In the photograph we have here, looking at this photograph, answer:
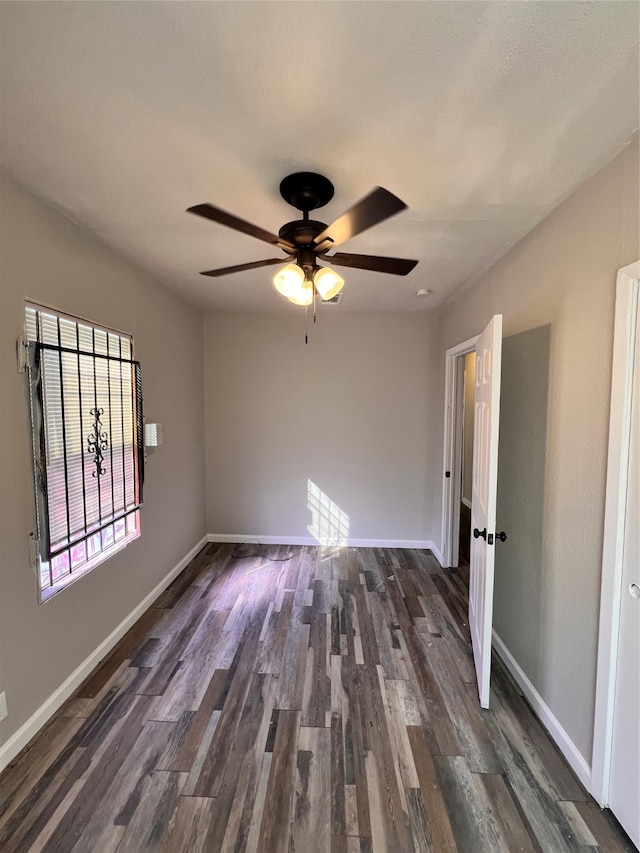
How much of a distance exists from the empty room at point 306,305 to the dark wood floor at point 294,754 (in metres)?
0.01

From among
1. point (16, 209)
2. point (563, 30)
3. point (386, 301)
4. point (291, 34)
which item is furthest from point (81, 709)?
point (386, 301)

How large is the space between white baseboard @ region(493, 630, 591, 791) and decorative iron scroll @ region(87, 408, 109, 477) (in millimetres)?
2703

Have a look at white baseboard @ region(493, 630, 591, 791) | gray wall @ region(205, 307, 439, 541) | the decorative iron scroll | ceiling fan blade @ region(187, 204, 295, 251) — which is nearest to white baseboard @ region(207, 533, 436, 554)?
gray wall @ region(205, 307, 439, 541)

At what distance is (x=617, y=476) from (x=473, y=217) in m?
1.40

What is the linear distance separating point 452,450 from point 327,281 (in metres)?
2.41

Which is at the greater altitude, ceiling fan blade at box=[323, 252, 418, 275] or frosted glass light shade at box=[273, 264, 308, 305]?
ceiling fan blade at box=[323, 252, 418, 275]

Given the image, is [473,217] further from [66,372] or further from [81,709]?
[81,709]

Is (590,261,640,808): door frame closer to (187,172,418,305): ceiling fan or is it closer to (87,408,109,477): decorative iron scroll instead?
(187,172,418,305): ceiling fan

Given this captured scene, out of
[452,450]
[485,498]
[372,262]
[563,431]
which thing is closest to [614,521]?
[563,431]

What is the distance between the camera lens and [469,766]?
5.08ft

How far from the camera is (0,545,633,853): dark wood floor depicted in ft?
4.27

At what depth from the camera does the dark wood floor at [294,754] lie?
1301 millimetres

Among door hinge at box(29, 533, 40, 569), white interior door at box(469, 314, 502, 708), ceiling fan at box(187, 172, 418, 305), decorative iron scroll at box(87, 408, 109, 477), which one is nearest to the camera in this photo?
ceiling fan at box(187, 172, 418, 305)

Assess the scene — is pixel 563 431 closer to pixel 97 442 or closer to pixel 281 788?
pixel 281 788
